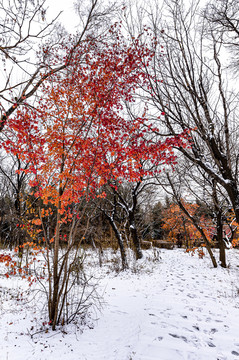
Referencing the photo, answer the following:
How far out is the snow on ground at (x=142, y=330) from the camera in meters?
2.97

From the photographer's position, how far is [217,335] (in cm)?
337

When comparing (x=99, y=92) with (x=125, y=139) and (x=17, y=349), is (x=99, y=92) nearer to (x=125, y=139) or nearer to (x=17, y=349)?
(x=125, y=139)

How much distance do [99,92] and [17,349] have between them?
6025 millimetres

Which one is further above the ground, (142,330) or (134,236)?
(134,236)

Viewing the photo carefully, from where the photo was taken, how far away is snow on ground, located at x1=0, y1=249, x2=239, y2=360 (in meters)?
2.97

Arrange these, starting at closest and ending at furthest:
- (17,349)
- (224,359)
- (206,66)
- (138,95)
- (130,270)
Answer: (224,359) < (17,349) < (206,66) < (138,95) < (130,270)

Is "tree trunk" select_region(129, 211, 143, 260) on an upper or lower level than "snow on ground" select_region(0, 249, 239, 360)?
upper

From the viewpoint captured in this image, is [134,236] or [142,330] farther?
[134,236]

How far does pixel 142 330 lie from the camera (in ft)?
11.8

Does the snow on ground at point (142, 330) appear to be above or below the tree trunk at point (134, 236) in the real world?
below

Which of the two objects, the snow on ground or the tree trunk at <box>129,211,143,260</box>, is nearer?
the snow on ground

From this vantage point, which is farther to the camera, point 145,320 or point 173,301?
point 173,301

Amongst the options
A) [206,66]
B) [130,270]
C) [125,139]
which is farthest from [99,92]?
[130,270]

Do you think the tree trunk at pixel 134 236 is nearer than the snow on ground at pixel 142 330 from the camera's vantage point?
No
